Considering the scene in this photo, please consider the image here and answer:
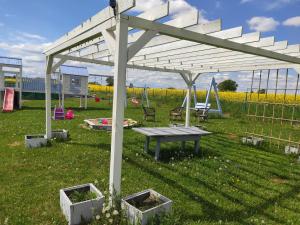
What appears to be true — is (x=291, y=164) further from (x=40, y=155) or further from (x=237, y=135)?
(x=40, y=155)

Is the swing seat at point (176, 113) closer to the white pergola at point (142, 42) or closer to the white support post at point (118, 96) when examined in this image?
the white pergola at point (142, 42)

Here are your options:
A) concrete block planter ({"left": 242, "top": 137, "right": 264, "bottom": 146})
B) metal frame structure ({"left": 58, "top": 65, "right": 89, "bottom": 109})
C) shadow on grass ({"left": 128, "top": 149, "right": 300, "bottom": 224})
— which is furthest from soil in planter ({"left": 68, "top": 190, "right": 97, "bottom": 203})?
metal frame structure ({"left": 58, "top": 65, "right": 89, "bottom": 109})

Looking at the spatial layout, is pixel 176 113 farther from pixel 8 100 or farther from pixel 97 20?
pixel 97 20

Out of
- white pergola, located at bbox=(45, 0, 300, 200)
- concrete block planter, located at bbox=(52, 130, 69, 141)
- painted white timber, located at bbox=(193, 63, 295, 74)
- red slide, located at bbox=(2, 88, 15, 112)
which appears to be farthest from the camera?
red slide, located at bbox=(2, 88, 15, 112)

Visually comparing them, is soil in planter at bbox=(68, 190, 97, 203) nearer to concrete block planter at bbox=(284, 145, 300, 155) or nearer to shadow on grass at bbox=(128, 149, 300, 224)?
shadow on grass at bbox=(128, 149, 300, 224)

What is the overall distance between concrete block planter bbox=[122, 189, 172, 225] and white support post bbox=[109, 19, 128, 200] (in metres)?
0.25

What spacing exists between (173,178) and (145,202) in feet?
5.32

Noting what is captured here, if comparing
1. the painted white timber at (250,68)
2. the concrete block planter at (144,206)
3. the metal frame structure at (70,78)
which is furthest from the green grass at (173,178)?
the metal frame structure at (70,78)

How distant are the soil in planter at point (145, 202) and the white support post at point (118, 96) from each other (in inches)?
10.5

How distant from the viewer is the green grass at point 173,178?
3.77m

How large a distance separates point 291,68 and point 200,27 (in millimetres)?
4257

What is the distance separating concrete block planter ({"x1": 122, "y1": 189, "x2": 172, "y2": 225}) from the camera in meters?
3.11

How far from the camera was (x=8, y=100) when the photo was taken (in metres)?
15.9

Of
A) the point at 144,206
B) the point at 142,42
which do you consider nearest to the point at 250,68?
the point at 142,42
